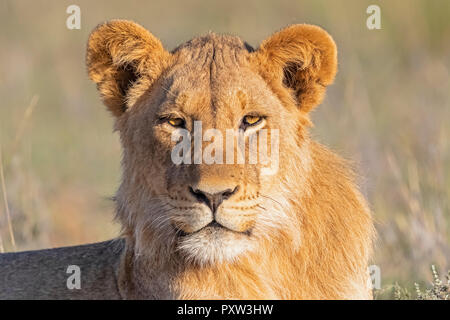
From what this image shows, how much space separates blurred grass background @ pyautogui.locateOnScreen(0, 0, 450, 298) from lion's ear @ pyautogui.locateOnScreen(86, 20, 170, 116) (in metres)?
0.99

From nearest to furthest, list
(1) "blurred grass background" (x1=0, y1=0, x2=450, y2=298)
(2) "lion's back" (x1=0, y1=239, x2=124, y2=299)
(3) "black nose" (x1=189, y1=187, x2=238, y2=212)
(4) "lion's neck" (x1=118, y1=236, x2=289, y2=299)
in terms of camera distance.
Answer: (3) "black nose" (x1=189, y1=187, x2=238, y2=212) → (4) "lion's neck" (x1=118, y1=236, x2=289, y2=299) → (2) "lion's back" (x1=0, y1=239, x2=124, y2=299) → (1) "blurred grass background" (x1=0, y1=0, x2=450, y2=298)

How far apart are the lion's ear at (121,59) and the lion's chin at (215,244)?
906mm

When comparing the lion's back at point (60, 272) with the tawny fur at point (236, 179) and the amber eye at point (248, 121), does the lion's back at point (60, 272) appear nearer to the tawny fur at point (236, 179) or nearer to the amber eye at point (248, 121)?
the tawny fur at point (236, 179)

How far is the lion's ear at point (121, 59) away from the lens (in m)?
4.48

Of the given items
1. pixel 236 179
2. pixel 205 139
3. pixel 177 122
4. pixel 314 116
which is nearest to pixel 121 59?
pixel 177 122

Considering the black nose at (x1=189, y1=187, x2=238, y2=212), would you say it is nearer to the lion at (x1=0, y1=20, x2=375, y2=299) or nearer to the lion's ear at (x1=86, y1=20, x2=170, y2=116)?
the lion at (x1=0, y1=20, x2=375, y2=299)

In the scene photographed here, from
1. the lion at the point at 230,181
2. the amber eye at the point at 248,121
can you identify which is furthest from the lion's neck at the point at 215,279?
the amber eye at the point at 248,121

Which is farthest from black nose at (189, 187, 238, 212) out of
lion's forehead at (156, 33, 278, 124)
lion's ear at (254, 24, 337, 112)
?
lion's ear at (254, 24, 337, 112)

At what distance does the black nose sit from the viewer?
12.5 feet

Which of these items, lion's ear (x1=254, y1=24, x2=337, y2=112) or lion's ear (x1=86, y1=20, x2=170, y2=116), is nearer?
lion's ear (x1=254, y1=24, x2=337, y2=112)

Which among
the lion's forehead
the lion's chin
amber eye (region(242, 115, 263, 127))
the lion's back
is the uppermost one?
the lion's forehead

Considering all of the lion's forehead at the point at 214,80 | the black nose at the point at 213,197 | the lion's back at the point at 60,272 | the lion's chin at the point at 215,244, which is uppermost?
the lion's forehead at the point at 214,80
